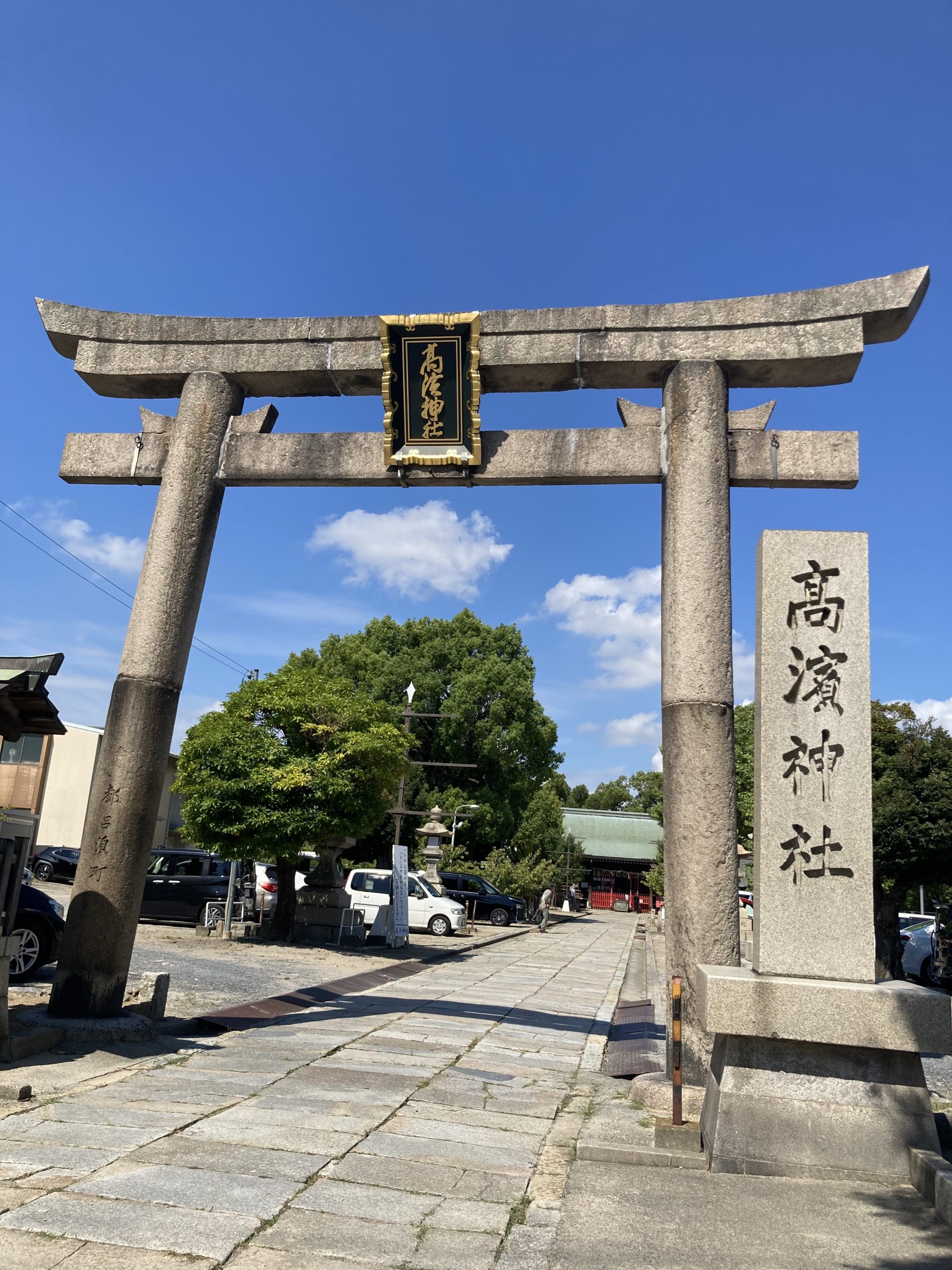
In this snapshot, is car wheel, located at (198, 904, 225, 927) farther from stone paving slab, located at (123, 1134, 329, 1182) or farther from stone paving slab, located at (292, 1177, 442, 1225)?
stone paving slab, located at (292, 1177, 442, 1225)

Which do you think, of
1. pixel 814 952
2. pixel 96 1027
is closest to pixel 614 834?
pixel 96 1027

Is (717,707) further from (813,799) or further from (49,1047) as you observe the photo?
(49,1047)

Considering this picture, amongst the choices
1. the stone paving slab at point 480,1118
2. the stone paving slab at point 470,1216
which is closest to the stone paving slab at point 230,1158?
the stone paving slab at point 470,1216

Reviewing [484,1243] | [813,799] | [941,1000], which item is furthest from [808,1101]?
[484,1243]

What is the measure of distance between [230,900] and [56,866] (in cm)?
1002

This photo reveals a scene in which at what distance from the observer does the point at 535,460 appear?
850 cm

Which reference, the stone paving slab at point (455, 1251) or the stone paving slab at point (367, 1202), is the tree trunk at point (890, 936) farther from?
the stone paving slab at point (455, 1251)

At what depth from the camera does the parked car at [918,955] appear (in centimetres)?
1884

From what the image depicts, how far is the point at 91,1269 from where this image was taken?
3.27 m

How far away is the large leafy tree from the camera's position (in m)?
34.1

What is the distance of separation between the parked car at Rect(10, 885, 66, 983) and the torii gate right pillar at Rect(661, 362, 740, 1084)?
23.2 feet

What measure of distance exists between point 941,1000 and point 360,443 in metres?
6.58

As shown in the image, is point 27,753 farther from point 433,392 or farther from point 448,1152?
point 448,1152

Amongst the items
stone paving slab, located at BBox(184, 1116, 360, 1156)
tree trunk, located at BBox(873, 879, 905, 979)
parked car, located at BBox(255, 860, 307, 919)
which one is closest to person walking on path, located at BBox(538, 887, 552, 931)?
parked car, located at BBox(255, 860, 307, 919)
